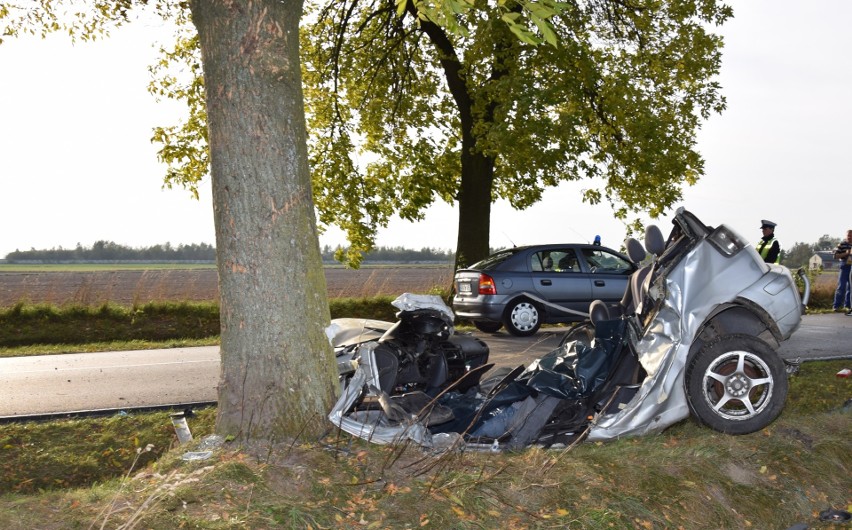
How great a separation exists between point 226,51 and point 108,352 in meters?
9.76

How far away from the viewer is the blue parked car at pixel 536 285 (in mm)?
15719

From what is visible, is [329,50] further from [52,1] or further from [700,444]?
[700,444]

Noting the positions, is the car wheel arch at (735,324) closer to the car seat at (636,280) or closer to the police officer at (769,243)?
the car seat at (636,280)

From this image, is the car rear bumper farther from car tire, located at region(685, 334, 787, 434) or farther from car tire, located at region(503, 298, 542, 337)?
car tire, located at region(685, 334, 787, 434)

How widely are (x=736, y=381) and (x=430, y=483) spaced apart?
2.67 metres

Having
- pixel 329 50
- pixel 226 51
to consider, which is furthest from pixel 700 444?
pixel 329 50

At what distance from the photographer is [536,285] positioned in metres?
16.0

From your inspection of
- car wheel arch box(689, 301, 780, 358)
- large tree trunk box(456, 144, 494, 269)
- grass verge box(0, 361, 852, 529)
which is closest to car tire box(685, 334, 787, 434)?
grass verge box(0, 361, 852, 529)

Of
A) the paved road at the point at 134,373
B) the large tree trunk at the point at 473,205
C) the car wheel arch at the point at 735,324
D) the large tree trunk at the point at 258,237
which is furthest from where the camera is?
the large tree trunk at the point at 473,205

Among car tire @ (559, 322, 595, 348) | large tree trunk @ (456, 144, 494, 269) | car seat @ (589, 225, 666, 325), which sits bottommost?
car tire @ (559, 322, 595, 348)

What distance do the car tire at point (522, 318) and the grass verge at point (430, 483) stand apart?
851 centimetres

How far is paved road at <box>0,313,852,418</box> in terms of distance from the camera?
959cm

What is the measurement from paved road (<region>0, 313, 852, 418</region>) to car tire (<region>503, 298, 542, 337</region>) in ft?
0.76

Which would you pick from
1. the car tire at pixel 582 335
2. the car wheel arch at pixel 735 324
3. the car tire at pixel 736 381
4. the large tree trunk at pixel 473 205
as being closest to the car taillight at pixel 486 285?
the large tree trunk at pixel 473 205
